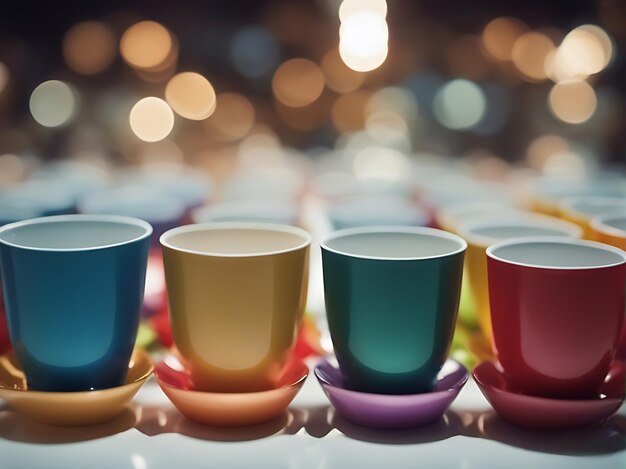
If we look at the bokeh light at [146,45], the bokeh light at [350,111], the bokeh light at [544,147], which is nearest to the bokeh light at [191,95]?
the bokeh light at [146,45]

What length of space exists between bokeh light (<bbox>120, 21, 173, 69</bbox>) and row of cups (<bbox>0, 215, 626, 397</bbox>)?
1.16 meters

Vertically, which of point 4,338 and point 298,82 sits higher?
point 298,82

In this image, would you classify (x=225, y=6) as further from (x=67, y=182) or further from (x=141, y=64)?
(x=67, y=182)

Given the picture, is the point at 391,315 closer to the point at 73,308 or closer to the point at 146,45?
the point at 73,308

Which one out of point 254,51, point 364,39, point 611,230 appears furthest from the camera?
point 254,51

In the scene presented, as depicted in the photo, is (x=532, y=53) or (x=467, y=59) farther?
(x=467, y=59)

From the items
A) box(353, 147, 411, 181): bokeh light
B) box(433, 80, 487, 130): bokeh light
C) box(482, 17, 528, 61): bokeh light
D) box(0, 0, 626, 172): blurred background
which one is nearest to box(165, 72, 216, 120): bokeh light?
box(0, 0, 626, 172): blurred background

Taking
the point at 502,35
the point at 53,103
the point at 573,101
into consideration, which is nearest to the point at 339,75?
the point at 502,35

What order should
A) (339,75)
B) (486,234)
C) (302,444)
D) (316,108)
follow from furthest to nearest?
(316,108), (339,75), (486,234), (302,444)

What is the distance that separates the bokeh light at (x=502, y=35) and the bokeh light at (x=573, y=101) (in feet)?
0.51

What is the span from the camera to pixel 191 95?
2111 millimetres

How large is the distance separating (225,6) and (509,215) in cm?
103

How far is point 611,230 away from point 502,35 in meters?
1.09

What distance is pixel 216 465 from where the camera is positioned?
584 millimetres
